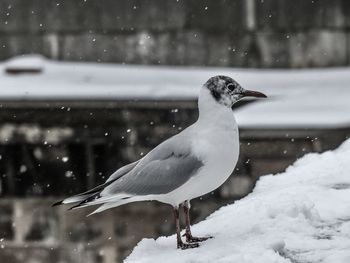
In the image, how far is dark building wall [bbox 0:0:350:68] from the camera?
9.41 meters

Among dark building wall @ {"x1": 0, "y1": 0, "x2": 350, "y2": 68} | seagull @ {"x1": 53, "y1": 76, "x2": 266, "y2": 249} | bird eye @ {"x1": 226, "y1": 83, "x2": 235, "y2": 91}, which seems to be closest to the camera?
seagull @ {"x1": 53, "y1": 76, "x2": 266, "y2": 249}

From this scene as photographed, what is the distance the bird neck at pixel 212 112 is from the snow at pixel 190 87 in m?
3.32

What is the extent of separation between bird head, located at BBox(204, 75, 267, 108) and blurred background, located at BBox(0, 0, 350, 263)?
326 cm

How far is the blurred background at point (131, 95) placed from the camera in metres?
7.71

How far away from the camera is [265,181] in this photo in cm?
501

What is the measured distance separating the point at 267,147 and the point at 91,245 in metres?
1.64

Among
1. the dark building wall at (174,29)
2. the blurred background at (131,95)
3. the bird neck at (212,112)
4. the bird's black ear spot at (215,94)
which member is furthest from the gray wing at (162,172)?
the dark building wall at (174,29)

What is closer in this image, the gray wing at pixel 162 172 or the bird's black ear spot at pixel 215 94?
the gray wing at pixel 162 172

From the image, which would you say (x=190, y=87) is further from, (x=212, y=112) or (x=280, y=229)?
(x=280, y=229)

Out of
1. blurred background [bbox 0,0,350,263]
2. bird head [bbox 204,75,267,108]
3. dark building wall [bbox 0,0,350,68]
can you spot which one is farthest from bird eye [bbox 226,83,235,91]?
dark building wall [bbox 0,0,350,68]

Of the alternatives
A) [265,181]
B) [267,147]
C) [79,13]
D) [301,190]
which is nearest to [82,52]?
[79,13]

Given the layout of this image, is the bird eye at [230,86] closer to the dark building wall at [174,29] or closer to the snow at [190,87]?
the snow at [190,87]

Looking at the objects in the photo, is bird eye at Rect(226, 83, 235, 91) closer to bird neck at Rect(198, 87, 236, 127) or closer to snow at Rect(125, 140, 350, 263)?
bird neck at Rect(198, 87, 236, 127)

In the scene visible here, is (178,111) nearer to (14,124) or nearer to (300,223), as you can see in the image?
(14,124)
